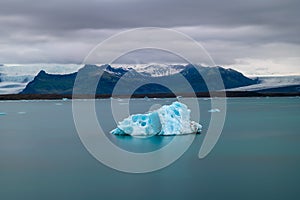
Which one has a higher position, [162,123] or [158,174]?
[162,123]

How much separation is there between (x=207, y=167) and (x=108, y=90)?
170119 millimetres

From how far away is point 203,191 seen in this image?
8.54m

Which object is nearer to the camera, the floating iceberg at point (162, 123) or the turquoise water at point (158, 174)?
the turquoise water at point (158, 174)

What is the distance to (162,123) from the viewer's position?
54.6ft

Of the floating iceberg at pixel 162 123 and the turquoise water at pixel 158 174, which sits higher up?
the floating iceberg at pixel 162 123

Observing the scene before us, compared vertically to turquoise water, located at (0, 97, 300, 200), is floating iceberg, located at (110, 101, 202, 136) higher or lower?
higher

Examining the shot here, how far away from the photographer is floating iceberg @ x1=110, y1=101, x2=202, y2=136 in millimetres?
16484

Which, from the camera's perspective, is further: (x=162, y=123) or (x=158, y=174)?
(x=162, y=123)

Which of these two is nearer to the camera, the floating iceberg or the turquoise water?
the turquoise water

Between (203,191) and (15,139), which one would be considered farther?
(15,139)

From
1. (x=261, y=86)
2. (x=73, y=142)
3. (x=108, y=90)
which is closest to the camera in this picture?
(x=73, y=142)

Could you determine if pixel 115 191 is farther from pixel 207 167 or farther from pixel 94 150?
pixel 94 150

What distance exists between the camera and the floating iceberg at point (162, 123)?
16.5 meters

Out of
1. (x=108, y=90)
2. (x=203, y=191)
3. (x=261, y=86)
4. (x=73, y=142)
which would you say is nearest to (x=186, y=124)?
(x=73, y=142)
